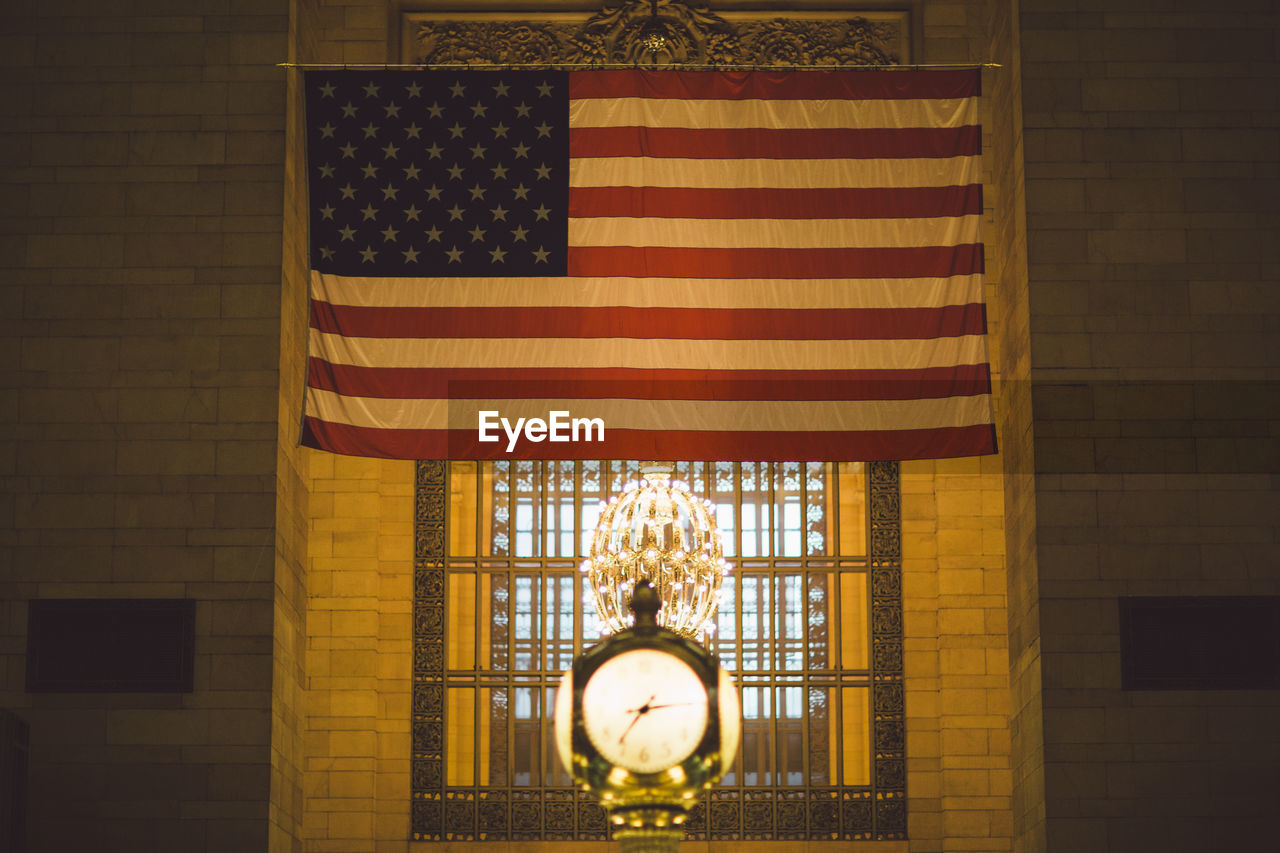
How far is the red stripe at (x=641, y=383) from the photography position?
11812mm

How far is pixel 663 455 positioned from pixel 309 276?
2.57 meters

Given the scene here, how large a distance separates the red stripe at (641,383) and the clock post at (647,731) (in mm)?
8324

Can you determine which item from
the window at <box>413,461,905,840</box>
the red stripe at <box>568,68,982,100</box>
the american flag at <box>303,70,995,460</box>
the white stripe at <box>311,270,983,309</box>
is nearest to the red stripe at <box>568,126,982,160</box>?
the american flag at <box>303,70,995,460</box>

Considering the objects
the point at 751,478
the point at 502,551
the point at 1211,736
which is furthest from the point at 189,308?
the point at 1211,736

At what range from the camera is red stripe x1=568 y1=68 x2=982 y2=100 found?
12.4 metres

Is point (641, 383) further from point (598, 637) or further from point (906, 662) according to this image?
point (906, 662)

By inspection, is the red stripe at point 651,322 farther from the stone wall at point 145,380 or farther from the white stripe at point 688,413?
the stone wall at point 145,380

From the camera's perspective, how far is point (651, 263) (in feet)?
39.8

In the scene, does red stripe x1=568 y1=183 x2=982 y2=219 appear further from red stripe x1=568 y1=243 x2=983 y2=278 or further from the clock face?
the clock face

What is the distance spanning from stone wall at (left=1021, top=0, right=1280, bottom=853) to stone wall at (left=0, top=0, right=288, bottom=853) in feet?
16.7

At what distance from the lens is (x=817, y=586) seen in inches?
571

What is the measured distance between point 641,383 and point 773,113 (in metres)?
2.06

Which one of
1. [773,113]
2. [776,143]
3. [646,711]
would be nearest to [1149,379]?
[776,143]

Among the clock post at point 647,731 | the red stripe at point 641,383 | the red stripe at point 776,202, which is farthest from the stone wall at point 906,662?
the clock post at point 647,731
